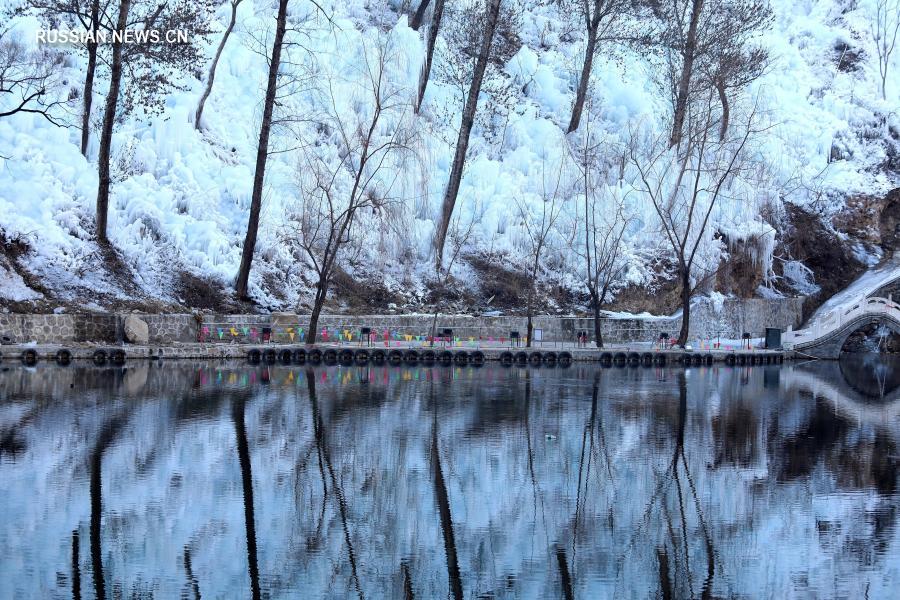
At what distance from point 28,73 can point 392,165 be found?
1603 cm

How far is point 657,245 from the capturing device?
54.3m

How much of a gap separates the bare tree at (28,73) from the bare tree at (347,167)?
10760 millimetres

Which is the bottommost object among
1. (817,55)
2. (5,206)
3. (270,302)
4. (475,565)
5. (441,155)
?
(475,565)

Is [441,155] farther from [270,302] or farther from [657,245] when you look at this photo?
[270,302]

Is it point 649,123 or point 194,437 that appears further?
point 649,123

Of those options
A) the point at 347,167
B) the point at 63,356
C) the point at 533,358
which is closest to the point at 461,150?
the point at 347,167

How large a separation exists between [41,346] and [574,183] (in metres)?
28.6

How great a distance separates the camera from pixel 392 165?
5059cm

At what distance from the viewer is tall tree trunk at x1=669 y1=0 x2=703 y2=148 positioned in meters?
55.7

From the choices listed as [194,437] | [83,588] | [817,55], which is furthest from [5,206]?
[817,55]

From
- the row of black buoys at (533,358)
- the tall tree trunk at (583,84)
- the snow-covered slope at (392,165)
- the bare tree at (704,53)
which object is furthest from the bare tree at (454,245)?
the bare tree at (704,53)

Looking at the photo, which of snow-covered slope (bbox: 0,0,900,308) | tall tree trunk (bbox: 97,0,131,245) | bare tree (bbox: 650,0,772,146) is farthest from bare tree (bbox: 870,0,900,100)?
tall tree trunk (bbox: 97,0,131,245)

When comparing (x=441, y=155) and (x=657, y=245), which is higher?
(x=441, y=155)

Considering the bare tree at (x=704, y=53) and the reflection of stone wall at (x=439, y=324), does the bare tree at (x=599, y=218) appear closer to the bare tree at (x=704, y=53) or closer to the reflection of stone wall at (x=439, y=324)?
the reflection of stone wall at (x=439, y=324)
